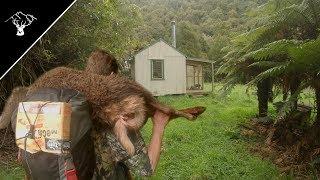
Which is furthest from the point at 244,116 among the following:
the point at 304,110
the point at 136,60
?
the point at 136,60

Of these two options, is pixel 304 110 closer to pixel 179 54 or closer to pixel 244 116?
pixel 244 116

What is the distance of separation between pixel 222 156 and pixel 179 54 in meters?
12.4

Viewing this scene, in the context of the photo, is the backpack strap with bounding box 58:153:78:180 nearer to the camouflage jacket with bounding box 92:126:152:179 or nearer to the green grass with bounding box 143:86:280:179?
the camouflage jacket with bounding box 92:126:152:179

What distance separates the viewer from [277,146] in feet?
18.9

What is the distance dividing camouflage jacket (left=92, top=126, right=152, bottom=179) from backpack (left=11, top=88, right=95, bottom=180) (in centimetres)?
13

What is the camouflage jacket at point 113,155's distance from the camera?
1.77 metres

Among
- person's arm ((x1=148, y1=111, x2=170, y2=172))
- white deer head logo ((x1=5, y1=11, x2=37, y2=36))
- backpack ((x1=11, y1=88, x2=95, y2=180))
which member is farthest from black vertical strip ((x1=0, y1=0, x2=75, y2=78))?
person's arm ((x1=148, y1=111, x2=170, y2=172))

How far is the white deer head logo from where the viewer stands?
4.46ft

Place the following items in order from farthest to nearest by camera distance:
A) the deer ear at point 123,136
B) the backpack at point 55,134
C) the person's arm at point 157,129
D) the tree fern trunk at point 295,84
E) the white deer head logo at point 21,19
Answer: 1. the tree fern trunk at point 295,84
2. the person's arm at point 157,129
3. the deer ear at point 123,136
4. the backpack at point 55,134
5. the white deer head logo at point 21,19

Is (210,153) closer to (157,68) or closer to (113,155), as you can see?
(113,155)

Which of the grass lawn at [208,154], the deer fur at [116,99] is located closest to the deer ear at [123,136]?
the deer fur at [116,99]

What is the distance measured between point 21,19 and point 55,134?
1.39 feet

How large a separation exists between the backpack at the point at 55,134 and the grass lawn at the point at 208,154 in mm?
2818

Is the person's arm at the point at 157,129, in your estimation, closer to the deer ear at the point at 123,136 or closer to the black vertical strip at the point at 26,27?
the deer ear at the point at 123,136
